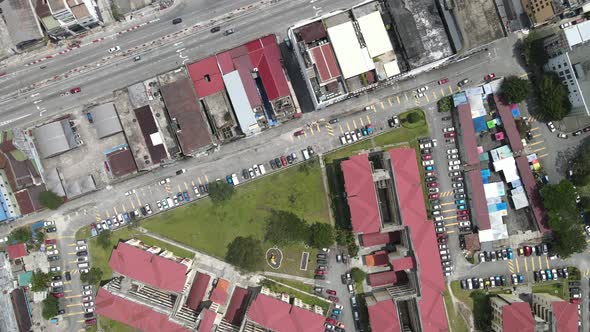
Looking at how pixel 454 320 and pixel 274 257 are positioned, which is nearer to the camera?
pixel 274 257

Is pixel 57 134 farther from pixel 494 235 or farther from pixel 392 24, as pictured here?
pixel 494 235

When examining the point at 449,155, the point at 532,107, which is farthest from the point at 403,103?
the point at 532,107

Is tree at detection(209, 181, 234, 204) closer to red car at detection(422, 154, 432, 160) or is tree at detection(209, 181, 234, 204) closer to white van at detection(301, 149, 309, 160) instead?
white van at detection(301, 149, 309, 160)

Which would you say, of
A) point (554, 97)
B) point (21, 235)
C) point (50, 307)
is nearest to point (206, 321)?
point (50, 307)

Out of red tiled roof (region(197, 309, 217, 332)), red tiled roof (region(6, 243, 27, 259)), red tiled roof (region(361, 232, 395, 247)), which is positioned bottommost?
red tiled roof (region(197, 309, 217, 332))

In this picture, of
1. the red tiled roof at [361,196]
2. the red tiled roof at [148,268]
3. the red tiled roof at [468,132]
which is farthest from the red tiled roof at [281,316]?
the red tiled roof at [468,132]

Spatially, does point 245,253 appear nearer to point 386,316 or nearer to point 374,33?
point 386,316

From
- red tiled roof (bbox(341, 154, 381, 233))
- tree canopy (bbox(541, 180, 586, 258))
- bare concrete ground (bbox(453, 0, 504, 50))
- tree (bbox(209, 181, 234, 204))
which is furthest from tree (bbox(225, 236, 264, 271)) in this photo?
tree canopy (bbox(541, 180, 586, 258))
